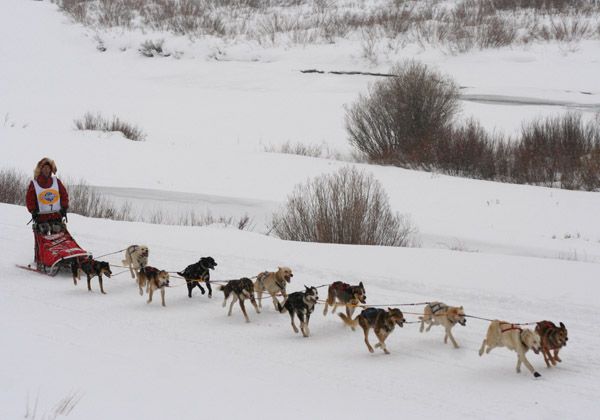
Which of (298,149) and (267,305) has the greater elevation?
(298,149)

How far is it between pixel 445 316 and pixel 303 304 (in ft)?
4.67

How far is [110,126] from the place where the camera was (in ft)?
77.9

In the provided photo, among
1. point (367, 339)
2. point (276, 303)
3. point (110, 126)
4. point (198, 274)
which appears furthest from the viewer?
point (110, 126)

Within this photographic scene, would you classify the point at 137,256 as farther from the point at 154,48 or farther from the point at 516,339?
the point at 154,48

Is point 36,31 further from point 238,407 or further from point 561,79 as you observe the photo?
point 238,407

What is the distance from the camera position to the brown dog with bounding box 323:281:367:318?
7.92 meters

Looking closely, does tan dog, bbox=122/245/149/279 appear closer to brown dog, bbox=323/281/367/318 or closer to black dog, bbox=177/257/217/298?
black dog, bbox=177/257/217/298

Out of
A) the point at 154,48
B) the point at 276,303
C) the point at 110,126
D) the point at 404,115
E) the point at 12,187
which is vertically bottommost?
the point at 276,303

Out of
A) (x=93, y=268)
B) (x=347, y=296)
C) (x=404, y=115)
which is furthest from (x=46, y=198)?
(x=404, y=115)

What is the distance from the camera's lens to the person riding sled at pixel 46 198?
10227mm

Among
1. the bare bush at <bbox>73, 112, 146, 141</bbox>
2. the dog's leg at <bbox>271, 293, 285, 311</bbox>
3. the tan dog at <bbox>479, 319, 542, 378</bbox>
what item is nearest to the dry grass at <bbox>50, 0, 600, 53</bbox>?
the bare bush at <bbox>73, 112, 146, 141</bbox>

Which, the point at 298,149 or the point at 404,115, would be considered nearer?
the point at 404,115

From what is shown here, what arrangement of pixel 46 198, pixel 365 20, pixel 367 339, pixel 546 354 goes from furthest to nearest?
1. pixel 365 20
2. pixel 46 198
3. pixel 367 339
4. pixel 546 354

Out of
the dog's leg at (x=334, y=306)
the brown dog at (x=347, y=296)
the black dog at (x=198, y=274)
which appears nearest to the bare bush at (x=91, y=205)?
the black dog at (x=198, y=274)
